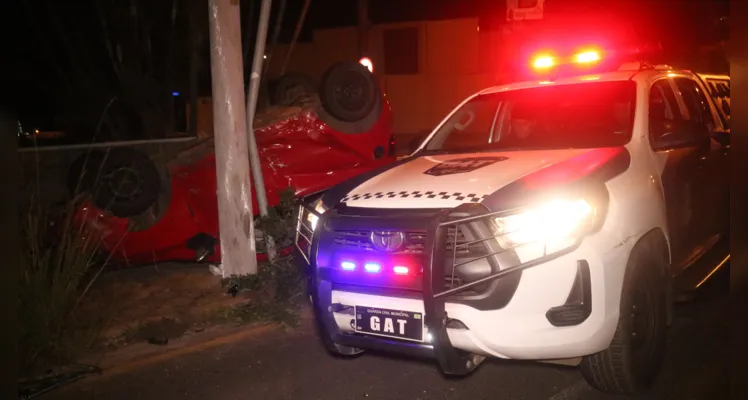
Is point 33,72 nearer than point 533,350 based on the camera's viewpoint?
No

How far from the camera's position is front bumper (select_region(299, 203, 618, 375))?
3422 millimetres

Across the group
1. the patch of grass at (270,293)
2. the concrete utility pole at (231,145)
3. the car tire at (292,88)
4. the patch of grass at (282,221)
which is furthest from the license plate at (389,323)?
the car tire at (292,88)

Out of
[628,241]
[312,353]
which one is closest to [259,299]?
[312,353]

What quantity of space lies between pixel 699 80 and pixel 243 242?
→ 4149mm

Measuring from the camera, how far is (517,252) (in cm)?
347

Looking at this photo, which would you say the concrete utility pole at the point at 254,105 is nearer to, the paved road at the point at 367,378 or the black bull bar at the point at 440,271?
the paved road at the point at 367,378

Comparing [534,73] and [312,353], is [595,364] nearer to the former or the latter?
[312,353]

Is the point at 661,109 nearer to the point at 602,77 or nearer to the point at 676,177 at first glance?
the point at 602,77

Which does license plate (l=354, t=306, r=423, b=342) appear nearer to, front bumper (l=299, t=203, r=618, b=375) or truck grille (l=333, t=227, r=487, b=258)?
front bumper (l=299, t=203, r=618, b=375)

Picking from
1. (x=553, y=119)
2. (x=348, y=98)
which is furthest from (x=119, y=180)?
(x=553, y=119)

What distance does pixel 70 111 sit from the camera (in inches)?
340

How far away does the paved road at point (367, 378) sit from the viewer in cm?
418

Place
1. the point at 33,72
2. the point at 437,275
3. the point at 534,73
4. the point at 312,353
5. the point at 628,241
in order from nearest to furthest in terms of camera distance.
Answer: the point at 437,275 → the point at 628,241 → the point at 312,353 → the point at 534,73 → the point at 33,72

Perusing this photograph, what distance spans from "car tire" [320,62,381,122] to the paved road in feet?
9.51
